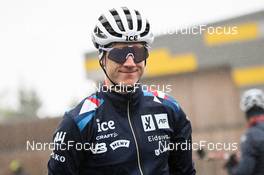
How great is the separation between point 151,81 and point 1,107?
53473 millimetres

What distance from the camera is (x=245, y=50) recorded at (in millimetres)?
18359

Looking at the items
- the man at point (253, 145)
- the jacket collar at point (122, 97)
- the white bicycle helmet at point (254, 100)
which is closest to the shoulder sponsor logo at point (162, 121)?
the jacket collar at point (122, 97)

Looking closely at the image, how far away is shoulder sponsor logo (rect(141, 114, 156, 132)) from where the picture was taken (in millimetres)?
3455

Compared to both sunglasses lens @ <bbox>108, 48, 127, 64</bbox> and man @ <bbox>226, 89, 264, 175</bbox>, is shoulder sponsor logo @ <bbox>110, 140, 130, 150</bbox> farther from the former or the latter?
man @ <bbox>226, 89, 264, 175</bbox>


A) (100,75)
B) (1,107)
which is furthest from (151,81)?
(1,107)

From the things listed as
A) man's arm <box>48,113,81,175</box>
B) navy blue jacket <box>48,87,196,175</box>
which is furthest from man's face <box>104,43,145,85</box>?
man's arm <box>48,113,81,175</box>

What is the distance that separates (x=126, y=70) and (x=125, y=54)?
0.31ft

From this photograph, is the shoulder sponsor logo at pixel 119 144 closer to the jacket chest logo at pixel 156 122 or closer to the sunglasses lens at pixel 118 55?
the jacket chest logo at pixel 156 122

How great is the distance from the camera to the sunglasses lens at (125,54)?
3385 mm

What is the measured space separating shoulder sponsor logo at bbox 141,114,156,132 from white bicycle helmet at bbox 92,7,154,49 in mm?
449

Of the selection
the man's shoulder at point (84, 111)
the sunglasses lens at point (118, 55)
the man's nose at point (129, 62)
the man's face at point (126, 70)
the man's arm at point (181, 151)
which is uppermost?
the sunglasses lens at point (118, 55)

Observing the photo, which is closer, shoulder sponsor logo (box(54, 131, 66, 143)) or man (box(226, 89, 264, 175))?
shoulder sponsor logo (box(54, 131, 66, 143))

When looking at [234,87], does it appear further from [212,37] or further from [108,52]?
[108,52]

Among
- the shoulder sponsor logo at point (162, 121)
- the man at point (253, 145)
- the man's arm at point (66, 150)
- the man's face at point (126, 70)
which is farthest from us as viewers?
the man at point (253, 145)
